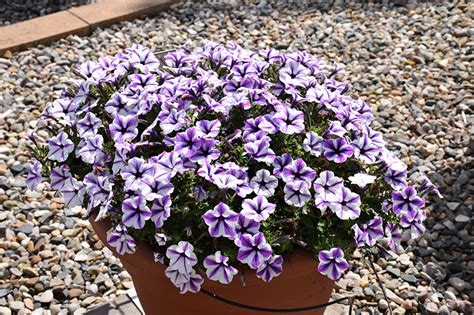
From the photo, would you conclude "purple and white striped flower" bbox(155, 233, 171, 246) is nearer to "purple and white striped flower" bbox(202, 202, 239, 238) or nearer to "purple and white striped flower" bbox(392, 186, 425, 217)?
"purple and white striped flower" bbox(202, 202, 239, 238)

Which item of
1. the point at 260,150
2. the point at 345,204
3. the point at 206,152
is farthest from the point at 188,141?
the point at 345,204

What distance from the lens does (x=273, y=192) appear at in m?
1.55

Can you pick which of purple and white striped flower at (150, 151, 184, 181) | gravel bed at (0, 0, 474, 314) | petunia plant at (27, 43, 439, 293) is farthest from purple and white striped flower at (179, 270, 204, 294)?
gravel bed at (0, 0, 474, 314)

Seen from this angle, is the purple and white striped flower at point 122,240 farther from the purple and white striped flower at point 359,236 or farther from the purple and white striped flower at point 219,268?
the purple and white striped flower at point 359,236

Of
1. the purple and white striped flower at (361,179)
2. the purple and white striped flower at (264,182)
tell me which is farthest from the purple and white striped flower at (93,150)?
the purple and white striped flower at (361,179)

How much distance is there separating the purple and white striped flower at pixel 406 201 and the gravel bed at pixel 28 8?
3278 mm

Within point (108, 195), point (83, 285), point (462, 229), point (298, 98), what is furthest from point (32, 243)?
point (462, 229)

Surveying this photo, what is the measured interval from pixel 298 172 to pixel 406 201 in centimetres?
27

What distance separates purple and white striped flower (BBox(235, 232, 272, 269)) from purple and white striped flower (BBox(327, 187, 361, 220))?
0.18 meters

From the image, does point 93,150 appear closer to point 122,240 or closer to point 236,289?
point 122,240

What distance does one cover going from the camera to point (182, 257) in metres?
1.48

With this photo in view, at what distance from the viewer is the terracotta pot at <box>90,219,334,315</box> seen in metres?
1.59

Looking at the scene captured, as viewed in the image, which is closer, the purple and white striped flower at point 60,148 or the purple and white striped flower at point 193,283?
the purple and white striped flower at point 193,283

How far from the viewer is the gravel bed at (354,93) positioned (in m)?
2.43
